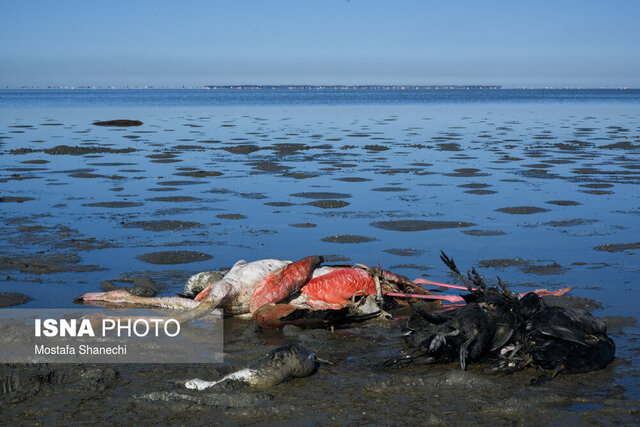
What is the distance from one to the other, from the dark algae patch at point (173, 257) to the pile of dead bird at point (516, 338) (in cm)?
414

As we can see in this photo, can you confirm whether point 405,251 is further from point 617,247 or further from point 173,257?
point 173,257

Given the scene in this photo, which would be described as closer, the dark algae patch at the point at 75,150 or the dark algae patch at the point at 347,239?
the dark algae patch at the point at 347,239

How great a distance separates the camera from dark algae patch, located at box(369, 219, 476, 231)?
11367mm

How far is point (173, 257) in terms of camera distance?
9430 millimetres

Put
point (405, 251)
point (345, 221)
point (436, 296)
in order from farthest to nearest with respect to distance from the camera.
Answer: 1. point (345, 221)
2. point (405, 251)
3. point (436, 296)

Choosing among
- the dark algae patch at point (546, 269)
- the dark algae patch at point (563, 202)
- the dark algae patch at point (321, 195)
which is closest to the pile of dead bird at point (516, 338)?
the dark algae patch at point (546, 269)

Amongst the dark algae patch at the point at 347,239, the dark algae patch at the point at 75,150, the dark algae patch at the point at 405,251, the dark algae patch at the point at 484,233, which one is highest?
the dark algae patch at the point at 484,233

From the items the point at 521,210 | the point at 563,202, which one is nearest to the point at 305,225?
the point at 521,210

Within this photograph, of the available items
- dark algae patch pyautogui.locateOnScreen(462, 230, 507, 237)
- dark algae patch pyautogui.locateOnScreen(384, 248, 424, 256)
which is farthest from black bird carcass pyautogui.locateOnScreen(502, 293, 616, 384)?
dark algae patch pyautogui.locateOnScreen(462, 230, 507, 237)

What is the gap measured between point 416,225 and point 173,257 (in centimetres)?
406

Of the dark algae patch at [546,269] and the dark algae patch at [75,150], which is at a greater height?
the dark algae patch at [546,269]

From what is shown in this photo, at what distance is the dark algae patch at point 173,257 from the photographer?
9.26 metres

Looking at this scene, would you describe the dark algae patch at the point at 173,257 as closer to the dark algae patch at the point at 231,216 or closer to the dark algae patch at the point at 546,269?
the dark algae patch at the point at 231,216

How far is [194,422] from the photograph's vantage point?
15.3ft
